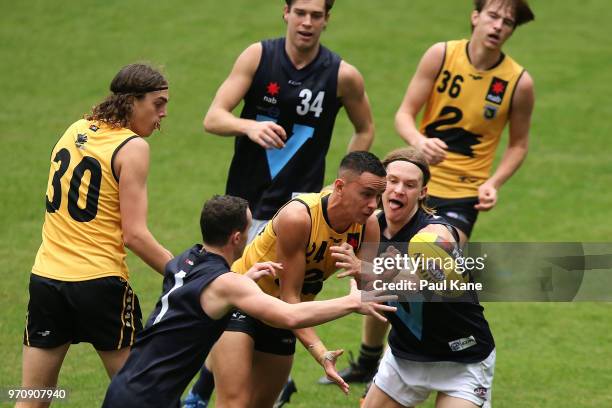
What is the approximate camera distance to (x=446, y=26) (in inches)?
773

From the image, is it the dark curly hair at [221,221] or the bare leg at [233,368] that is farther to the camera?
the bare leg at [233,368]

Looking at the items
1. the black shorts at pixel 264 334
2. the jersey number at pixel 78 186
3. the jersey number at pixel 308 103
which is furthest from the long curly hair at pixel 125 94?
the jersey number at pixel 308 103

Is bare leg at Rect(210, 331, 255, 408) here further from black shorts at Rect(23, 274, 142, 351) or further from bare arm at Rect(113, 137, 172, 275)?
bare arm at Rect(113, 137, 172, 275)

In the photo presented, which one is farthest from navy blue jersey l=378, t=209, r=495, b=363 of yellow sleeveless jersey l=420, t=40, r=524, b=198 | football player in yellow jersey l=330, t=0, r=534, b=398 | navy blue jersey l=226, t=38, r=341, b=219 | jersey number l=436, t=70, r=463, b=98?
jersey number l=436, t=70, r=463, b=98

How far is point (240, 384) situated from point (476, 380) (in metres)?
1.40

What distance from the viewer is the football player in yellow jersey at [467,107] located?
890 centimetres

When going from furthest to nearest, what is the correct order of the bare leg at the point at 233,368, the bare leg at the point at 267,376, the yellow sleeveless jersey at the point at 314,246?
1. the bare leg at the point at 267,376
2. the bare leg at the point at 233,368
3. the yellow sleeveless jersey at the point at 314,246

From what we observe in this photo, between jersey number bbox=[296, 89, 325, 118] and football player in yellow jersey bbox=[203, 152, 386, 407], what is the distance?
1459mm

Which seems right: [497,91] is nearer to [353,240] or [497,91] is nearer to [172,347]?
[353,240]

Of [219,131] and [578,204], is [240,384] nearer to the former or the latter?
[219,131]

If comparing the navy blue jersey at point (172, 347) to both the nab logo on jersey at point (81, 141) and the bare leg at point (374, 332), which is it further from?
the bare leg at point (374, 332)

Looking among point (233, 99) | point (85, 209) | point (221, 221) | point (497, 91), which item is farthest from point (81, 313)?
point (497, 91)

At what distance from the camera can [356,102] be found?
8.31 meters

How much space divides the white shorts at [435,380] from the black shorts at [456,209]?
7.58ft
